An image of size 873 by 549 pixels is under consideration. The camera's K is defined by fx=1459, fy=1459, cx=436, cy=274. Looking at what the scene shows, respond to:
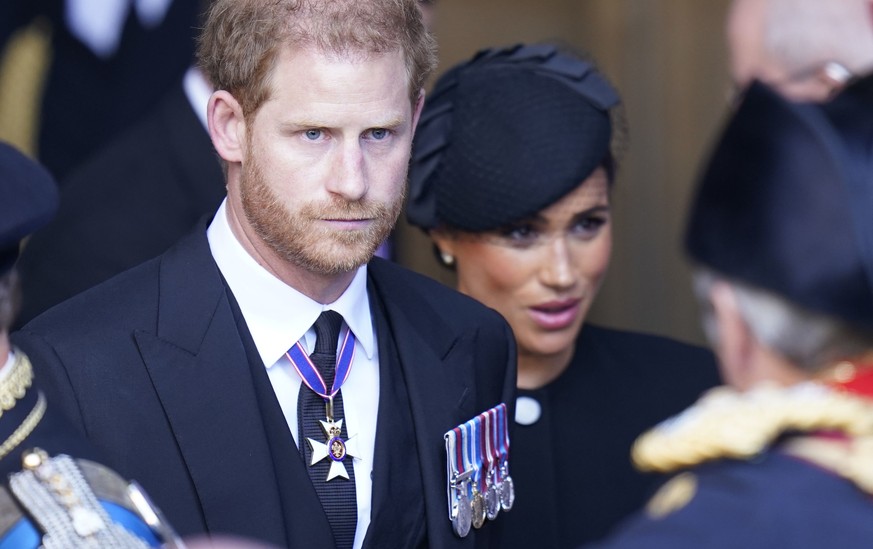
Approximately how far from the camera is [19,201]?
73.3 inches

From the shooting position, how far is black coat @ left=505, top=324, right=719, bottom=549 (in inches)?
122

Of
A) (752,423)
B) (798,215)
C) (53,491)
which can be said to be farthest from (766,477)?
(53,491)

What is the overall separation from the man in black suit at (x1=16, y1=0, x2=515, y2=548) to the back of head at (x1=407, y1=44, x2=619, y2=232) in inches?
21.3

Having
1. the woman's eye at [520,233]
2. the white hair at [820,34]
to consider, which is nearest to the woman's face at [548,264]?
the woman's eye at [520,233]

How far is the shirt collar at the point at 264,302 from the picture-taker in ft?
8.19

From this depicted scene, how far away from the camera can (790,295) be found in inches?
66.3

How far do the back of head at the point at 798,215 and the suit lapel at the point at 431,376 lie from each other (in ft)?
3.06

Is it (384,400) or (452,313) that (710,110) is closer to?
(452,313)

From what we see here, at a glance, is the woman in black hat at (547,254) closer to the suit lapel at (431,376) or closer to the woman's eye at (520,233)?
the woman's eye at (520,233)

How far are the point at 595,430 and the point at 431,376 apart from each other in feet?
2.18

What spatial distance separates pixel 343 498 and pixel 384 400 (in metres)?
0.21

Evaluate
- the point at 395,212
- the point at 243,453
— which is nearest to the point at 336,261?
the point at 395,212

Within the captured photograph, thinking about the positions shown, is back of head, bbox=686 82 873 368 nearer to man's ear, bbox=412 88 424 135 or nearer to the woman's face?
man's ear, bbox=412 88 424 135

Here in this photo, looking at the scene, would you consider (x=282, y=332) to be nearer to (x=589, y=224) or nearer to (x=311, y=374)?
(x=311, y=374)
